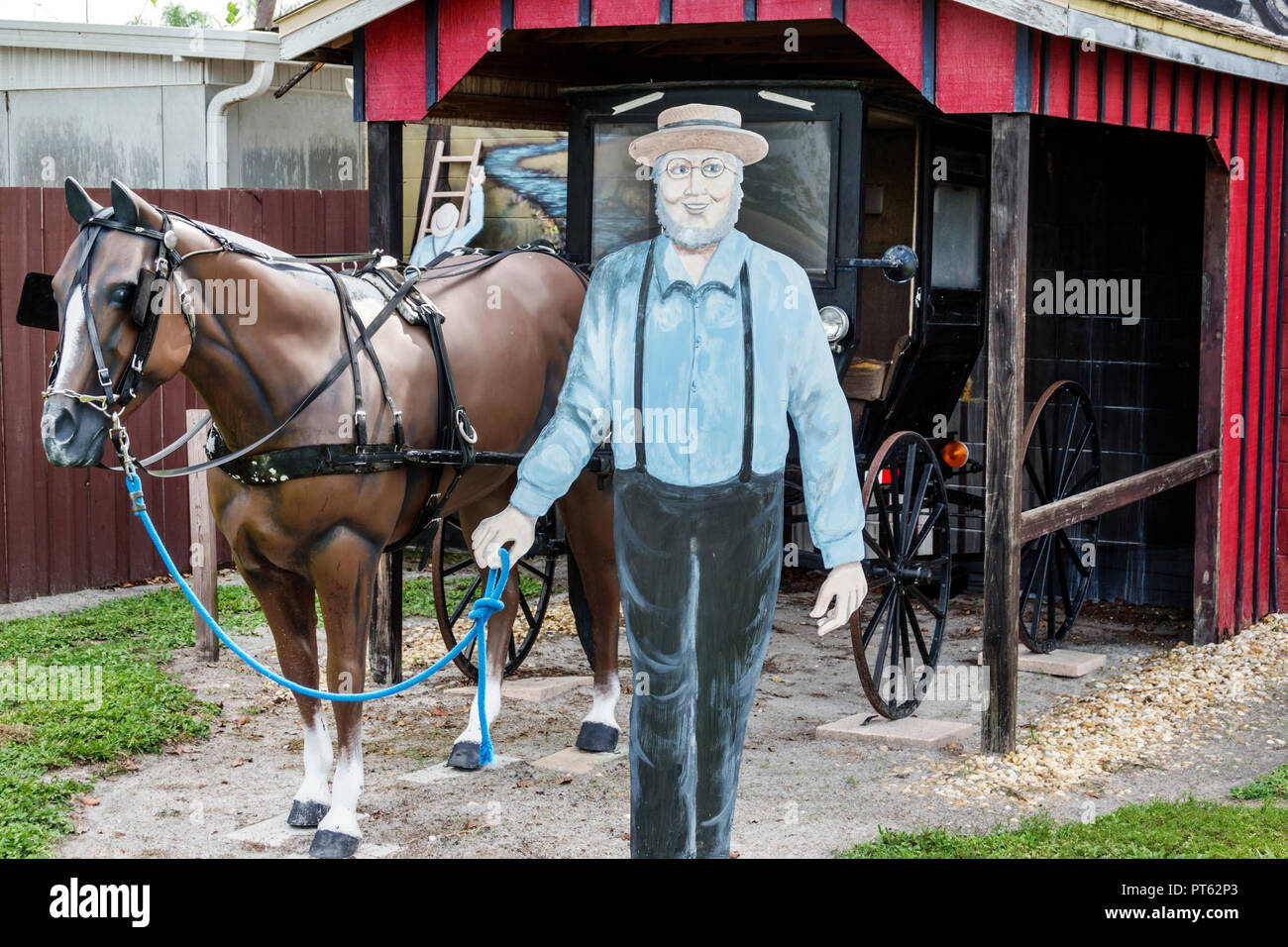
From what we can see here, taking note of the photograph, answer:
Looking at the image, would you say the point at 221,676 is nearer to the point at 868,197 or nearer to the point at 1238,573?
the point at 868,197

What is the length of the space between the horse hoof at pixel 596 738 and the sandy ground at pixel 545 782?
3.0 inches

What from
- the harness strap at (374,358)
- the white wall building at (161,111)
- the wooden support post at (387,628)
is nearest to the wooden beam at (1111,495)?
the harness strap at (374,358)

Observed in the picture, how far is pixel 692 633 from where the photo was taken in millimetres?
3904

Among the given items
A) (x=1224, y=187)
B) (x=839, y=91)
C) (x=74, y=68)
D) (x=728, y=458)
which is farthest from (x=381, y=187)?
(x=74, y=68)

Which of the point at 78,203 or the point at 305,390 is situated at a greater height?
the point at 78,203

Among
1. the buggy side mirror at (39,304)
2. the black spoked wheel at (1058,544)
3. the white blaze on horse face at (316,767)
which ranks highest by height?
the buggy side mirror at (39,304)

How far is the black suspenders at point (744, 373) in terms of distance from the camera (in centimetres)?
384

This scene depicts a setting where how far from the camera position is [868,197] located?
24.2ft

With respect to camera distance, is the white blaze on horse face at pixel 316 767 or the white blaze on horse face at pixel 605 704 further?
the white blaze on horse face at pixel 605 704

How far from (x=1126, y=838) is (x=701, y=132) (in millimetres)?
3061

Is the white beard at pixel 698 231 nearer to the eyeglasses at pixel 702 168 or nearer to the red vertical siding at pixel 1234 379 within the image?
the eyeglasses at pixel 702 168

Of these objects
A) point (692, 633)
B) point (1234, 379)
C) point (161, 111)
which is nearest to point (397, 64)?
point (692, 633)

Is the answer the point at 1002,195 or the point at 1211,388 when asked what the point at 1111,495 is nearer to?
the point at 1211,388

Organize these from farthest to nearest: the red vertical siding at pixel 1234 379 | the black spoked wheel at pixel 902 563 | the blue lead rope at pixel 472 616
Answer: the red vertical siding at pixel 1234 379, the black spoked wheel at pixel 902 563, the blue lead rope at pixel 472 616
